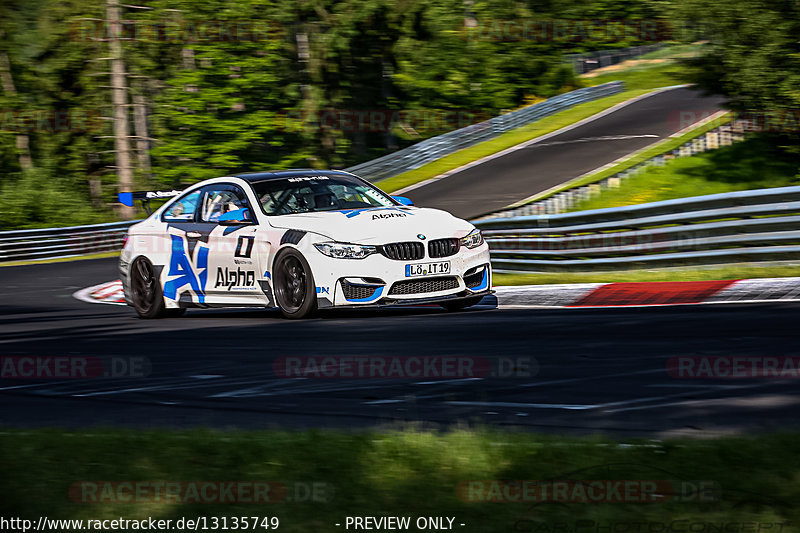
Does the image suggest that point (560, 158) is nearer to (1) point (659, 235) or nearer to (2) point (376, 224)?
(1) point (659, 235)

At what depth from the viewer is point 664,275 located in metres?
13.3

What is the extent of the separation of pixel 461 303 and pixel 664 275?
2.82 meters

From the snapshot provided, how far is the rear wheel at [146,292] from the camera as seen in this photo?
43.0ft

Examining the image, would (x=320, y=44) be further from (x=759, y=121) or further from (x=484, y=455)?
(x=484, y=455)

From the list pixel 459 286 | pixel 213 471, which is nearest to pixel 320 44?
pixel 459 286

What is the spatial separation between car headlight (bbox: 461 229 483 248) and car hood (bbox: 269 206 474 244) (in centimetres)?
5

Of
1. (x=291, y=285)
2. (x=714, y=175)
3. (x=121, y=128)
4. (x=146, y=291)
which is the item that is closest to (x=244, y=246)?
(x=291, y=285)

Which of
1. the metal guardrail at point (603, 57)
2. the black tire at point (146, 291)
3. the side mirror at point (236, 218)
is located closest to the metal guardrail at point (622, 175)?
the black tire at point (146, 291)

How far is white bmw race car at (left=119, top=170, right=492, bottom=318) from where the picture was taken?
1088 centimetres

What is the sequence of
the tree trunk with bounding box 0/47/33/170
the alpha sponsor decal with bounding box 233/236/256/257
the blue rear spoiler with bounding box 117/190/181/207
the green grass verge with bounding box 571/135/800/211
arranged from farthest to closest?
1. the tree trunk with bounding box 0/47/33/170
2. the green grass verge with bounding box 571/135/800/211
3. the blue rear spoiler with bounding box 117/190/181/207
4. the alpha sponsor decal with bounding box 233/236/256/257

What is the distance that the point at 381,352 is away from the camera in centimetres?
853

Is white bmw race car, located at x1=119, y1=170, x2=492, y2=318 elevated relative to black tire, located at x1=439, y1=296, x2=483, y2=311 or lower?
elevated

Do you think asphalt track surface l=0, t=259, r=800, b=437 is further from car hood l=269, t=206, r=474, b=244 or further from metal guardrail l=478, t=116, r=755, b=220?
metal guardrail l=478, t=116, r=755, b=220

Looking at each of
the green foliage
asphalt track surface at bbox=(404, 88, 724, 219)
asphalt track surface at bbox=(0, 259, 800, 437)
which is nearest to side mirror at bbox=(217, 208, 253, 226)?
asphalt track surface at bbox=(0, 259, 800, 437)
